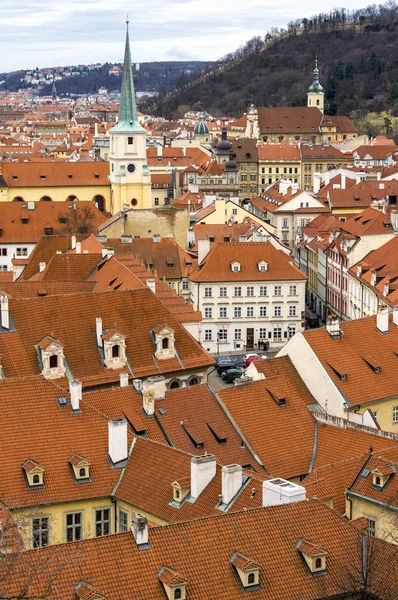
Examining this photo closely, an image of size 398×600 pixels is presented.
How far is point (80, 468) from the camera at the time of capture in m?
39.2

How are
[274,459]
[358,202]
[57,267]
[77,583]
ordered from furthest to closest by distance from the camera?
[358,202] → [57,267] → [274,459] → [77,583]

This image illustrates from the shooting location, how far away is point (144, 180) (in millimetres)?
119438

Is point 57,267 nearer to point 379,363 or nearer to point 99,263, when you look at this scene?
point 99,263

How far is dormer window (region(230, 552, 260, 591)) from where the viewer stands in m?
30.2

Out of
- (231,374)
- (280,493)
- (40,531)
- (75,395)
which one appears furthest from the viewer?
(231,374)

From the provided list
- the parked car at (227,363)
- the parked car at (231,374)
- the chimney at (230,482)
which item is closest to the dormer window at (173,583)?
the chimney at (230,482)

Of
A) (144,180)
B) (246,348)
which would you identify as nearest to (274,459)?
(246,348)

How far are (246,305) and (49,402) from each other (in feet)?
138

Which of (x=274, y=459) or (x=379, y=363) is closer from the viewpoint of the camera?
(x=274, y=459)

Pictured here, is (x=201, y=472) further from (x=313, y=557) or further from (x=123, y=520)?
(x=313, y=557)

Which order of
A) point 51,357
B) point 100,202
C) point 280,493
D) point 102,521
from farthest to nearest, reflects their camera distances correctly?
point 100,202 → point 51,357 → point 102,521 → point 280,493

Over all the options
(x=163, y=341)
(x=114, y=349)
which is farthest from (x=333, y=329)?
(x=114, y=349)

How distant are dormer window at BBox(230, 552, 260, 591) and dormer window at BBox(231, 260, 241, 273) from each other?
5124 centimetres

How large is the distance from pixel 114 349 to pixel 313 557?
75.1 feet
